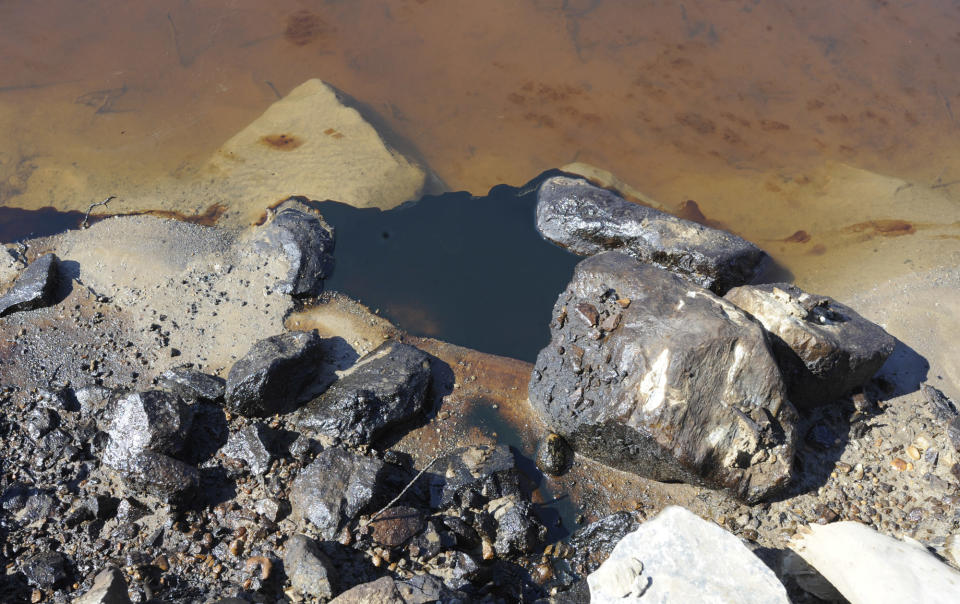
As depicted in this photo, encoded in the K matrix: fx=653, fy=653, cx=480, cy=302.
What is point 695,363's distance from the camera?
5000 millimetres

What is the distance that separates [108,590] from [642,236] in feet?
17.9

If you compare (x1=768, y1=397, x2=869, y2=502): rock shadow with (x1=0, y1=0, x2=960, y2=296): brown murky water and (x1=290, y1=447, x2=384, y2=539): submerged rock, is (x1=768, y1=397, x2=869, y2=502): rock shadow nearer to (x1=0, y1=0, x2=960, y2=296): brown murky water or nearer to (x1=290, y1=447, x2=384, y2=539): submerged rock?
(x1=0, y1=0, x2=960, y2=296): brown murky water

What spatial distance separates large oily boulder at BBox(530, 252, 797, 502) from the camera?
499 centimetres

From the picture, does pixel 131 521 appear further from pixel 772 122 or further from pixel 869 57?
pixel 869 57

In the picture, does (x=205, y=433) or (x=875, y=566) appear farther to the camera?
(x=205, y=433)

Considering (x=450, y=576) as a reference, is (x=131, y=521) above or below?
below

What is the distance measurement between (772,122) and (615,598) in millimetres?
6966

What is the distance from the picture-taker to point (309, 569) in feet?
14.5

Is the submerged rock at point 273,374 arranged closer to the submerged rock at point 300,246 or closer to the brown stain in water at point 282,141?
the submerged rock at point 300,246

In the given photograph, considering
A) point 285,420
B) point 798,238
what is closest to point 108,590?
point 285,420

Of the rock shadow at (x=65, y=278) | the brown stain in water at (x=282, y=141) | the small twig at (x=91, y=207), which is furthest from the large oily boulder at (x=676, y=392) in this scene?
the small twig at (x=91, y=207)

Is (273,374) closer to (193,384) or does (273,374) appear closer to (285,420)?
(285,420)

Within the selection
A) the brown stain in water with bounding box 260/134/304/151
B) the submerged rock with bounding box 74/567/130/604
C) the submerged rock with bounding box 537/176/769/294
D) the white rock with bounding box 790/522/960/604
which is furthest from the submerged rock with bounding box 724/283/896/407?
the brown stain in water with bounding box 260/134/304/151

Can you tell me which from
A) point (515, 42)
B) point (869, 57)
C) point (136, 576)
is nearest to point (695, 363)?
point (136, 576)
